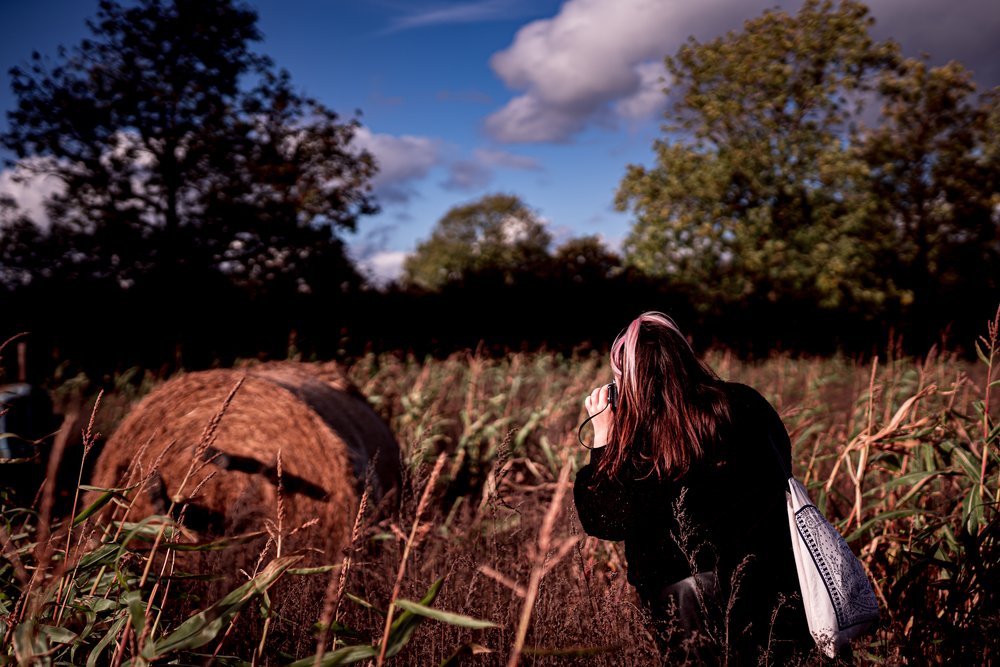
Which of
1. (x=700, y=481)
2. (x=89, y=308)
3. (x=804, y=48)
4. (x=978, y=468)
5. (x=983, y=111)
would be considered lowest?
(x=978, y=468)

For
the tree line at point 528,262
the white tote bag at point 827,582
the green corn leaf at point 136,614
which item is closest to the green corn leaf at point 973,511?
the white tote bag at point 827,582

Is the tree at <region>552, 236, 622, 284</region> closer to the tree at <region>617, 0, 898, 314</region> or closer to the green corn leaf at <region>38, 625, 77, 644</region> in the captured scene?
the tree at <region>617, 0, 898, 314</region>

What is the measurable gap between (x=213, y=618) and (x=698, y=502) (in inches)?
A: 54.4

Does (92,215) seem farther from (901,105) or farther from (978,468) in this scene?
(901,105)

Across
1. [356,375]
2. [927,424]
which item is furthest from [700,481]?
[356,375]

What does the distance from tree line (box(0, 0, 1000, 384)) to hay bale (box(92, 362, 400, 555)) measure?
8.28m

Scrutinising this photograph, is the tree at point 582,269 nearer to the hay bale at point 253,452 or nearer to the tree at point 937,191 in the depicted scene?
the tree at point 937,191

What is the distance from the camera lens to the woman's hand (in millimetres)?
2176

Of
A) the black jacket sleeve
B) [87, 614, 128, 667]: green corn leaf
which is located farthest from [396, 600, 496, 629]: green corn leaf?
the black jacket sleeve

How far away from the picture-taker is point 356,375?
8.02 meters

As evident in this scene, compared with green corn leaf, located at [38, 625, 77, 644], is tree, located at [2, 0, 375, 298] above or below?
above

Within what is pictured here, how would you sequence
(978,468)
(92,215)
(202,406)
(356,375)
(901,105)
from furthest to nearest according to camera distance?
(901,105), (92,215), (356,375), (202,406), (978,468)

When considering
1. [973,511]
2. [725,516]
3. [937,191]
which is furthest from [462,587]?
[937,191]

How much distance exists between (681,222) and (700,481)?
57.1 feet
